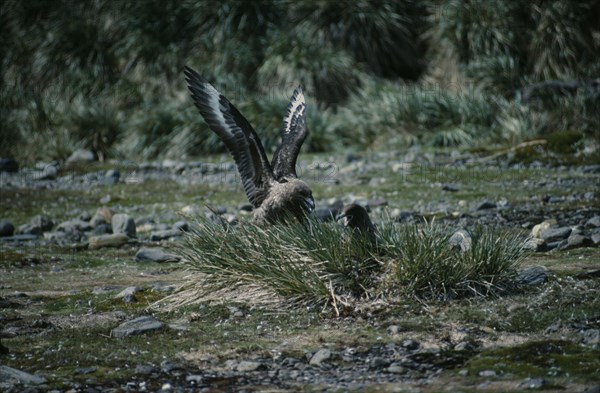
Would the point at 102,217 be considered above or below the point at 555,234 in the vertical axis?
above

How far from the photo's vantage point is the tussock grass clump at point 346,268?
6.15 meters

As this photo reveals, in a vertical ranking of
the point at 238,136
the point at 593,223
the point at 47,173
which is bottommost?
the point at 593,223

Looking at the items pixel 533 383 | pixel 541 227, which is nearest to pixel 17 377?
pixel 533 383

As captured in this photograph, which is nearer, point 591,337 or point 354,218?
point 591,337

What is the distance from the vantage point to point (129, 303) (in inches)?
264

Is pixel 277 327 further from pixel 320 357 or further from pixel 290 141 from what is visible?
pixel 290 141

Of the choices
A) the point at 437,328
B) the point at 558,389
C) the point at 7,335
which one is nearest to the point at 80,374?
the point at 7,335

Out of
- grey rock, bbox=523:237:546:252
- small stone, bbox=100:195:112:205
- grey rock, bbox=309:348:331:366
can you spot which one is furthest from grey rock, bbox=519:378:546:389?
small stone, bbox=100:195:112:205

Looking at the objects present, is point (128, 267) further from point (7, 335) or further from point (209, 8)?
point (209, 8)

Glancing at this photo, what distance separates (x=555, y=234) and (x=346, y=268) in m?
2.69

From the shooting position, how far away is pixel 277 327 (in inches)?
230

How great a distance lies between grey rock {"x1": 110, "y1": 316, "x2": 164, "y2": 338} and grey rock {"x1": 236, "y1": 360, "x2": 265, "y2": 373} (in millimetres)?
960

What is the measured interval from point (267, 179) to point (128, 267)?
1.64m

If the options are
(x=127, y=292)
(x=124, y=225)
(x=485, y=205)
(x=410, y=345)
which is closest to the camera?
(x=410, y=345)
